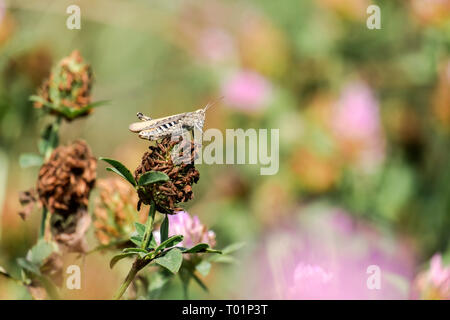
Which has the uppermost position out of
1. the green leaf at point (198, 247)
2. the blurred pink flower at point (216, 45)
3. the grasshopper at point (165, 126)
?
the blurred pink flower at point (216, 45)

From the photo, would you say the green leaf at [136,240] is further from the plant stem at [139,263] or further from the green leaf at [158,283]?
the green leaf at [158,283]

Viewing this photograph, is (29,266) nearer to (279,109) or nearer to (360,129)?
(360,129)

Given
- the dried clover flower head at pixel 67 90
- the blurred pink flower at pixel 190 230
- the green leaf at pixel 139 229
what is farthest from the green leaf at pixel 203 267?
the dried clover flower head at pixel 67 90

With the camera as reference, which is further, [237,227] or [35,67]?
[237,227]

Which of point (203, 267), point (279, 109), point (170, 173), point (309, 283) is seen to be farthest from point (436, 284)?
point (279, 109)
